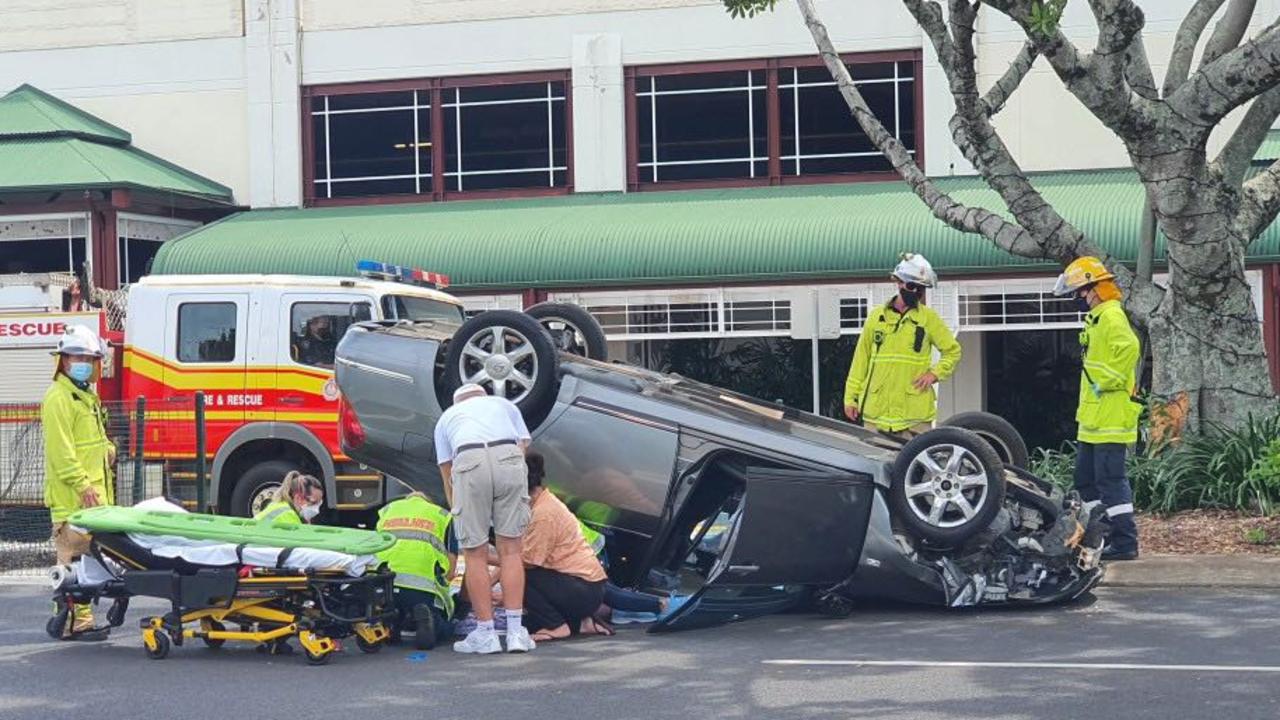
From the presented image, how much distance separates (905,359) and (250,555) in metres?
4.80

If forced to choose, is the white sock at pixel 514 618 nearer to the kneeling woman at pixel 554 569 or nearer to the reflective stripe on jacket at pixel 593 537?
the kneeling woman at pixel 554 569

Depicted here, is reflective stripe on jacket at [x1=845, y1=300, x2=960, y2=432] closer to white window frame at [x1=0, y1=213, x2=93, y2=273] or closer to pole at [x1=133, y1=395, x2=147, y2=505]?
pole at [x1=133, y1=395, x2=147, y2=505]

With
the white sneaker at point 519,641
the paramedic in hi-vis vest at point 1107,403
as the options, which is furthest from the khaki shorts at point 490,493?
the paramedic in hi-vis vest at point 1107,403

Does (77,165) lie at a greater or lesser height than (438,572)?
greater

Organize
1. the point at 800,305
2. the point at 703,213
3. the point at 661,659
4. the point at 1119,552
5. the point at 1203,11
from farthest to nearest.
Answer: the point at 703,213 → the point at 800,305 → the point at 1203,11 → the point at 1119,552 → the point at 661,659

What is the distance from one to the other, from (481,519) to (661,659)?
47.0 inches

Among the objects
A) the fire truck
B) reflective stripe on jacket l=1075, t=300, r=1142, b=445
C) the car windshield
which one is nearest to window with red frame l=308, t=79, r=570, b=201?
the car windshield

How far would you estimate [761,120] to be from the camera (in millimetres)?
21734

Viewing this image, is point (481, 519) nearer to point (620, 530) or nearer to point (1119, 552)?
point (620, 530)

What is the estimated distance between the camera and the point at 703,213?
65.8ft

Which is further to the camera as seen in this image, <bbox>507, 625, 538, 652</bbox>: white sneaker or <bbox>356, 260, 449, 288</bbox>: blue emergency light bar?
<bbox>356, 260, 449, 288</bbox>: blue emergency light bar

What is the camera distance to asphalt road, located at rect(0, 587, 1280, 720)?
741cm

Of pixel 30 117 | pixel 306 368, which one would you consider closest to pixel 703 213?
pixel 306 368

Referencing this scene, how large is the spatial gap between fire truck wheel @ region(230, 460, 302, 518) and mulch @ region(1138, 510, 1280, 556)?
272 inches
